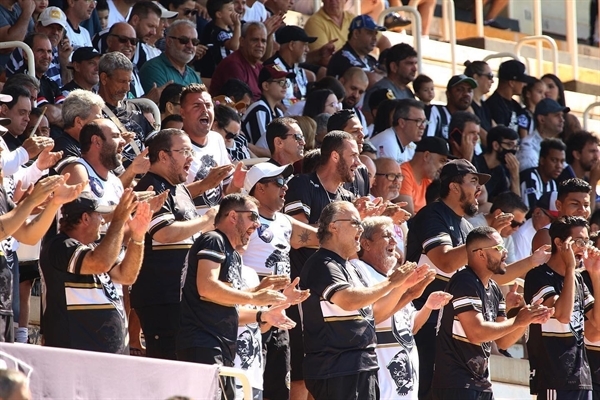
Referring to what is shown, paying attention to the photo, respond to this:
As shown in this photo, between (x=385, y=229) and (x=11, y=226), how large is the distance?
264cm

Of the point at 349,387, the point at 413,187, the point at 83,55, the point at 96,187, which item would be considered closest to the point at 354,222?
the point at 349,387

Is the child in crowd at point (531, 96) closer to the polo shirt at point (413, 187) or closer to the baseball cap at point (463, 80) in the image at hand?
the baseball cap at point (463, 80)

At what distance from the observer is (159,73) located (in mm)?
10898

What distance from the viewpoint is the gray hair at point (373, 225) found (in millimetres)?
8234

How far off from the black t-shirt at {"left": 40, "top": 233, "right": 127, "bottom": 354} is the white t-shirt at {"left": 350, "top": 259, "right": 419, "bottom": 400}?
5.74 ft

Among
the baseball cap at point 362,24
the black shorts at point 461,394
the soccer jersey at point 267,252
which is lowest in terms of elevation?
the black shorts at point 461,394

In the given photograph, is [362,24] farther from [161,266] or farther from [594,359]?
[161,266]

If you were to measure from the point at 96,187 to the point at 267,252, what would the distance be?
122 centimetres

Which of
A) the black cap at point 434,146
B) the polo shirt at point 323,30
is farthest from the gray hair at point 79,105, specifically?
the polo shirt at point 323,30

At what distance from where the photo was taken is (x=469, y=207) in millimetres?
9227

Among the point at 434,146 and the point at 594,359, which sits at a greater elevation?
the point at 434,146

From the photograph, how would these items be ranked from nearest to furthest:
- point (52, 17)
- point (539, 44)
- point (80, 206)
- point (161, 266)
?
point (80, 206) → point (161, 266) → point (52, 17) → point (539, 44)

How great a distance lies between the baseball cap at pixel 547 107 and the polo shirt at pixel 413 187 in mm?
3349

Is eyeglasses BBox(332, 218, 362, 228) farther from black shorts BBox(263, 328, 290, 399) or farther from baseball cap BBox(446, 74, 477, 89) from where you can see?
baseball cap BBox(446, 74, 477, 89)
